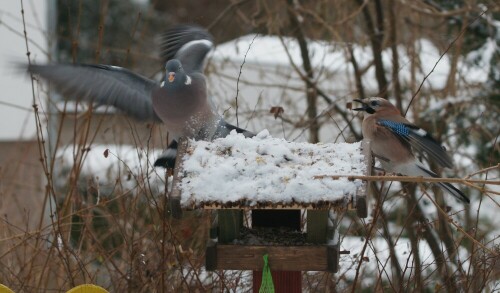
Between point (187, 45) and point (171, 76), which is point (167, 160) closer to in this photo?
point (171, 76)

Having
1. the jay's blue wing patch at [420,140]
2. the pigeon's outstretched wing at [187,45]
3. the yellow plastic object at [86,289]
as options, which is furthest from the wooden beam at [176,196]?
the jay's blue wing patch at [420,140]

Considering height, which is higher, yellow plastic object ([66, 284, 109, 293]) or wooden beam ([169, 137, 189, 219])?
wooden beam ([169, 137, 189, 219])

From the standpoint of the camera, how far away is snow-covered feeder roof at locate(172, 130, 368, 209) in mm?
2682

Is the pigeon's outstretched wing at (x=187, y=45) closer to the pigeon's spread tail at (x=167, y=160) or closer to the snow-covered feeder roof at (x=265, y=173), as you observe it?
the pigeon's spread tail at (x=167, y=160)

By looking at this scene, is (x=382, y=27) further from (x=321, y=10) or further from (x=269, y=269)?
Answer: (x=269, y=269)

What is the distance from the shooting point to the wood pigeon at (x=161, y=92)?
379 cm

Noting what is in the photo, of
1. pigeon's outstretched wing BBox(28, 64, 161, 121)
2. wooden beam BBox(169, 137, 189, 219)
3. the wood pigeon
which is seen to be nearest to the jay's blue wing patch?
the wood pigeon

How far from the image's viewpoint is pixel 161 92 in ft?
12.7

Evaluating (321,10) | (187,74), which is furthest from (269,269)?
(321,10)

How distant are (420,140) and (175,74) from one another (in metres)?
1.30

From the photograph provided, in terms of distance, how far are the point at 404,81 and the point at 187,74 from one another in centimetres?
326

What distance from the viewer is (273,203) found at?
2680 millimetres

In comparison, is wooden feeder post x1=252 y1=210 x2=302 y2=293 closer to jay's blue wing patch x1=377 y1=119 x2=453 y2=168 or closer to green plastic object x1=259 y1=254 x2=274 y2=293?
green plastic object x1=259 y1=254 x2=274 y2=293

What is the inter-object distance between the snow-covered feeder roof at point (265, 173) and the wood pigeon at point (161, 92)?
606 mm
